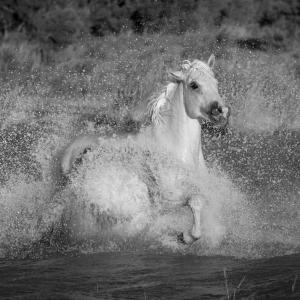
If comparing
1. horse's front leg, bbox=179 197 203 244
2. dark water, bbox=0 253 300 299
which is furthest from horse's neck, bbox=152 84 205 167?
dark water, bbox=0 253 300 299

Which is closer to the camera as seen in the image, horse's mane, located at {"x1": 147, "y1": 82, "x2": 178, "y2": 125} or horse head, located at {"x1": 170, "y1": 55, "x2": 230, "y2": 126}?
horse head, located at {"x1": 170, "y1": 55, "x2": 230, "y2": 126}

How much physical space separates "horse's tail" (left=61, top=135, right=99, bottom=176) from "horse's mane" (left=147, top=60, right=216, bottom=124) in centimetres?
65

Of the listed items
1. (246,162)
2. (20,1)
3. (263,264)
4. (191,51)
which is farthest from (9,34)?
(263,264)

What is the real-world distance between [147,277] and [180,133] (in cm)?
150

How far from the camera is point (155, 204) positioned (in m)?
7.29

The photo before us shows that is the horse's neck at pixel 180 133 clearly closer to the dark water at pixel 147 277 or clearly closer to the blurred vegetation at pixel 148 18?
the dark water at pixel 147 277

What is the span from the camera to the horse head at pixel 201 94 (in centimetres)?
701

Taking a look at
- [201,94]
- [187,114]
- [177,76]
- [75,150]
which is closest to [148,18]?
[75,150]

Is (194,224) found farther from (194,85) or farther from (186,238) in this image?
(194,85)

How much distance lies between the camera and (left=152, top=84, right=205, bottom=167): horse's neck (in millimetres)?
7293

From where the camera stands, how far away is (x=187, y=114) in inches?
290

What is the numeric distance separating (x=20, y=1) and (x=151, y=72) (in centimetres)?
1369

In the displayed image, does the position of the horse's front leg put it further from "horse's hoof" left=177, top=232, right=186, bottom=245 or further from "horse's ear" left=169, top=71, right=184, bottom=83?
"horse's ear" left=169, top=71, right=184, bottom=83

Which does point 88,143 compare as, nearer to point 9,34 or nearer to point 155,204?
point 155,204
